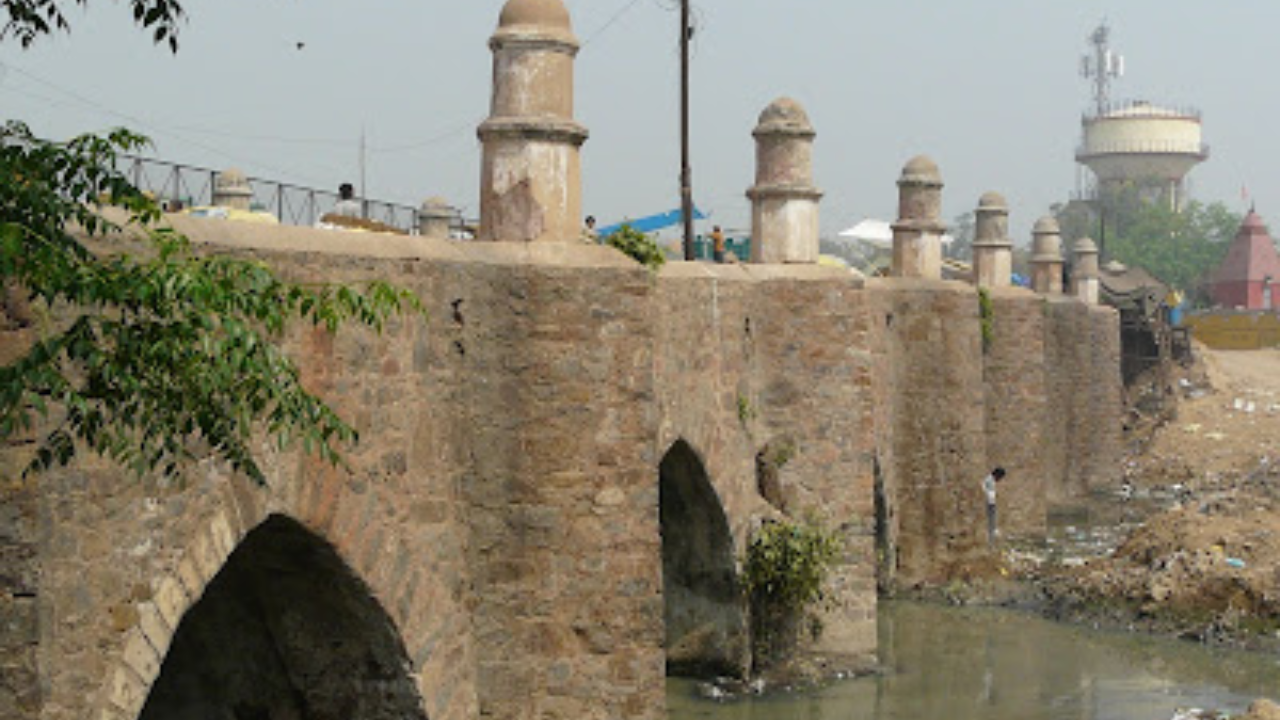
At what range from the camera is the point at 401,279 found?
30.1ft

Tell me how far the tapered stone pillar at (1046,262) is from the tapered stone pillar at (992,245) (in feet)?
17.1

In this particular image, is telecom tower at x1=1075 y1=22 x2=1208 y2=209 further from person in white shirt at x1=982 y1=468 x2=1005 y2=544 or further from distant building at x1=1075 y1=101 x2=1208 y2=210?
person in white shirt at x1=982 y1=468 x2=1005 y2=544

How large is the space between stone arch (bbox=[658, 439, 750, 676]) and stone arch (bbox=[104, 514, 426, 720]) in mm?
5230

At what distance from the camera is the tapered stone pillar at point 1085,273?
36312 millimetres

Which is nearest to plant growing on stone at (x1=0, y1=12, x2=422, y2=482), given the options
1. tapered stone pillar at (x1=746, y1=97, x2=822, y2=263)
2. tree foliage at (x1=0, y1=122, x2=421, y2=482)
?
tree foliage at (x1=0, y1=122, x2=421, y2=482)

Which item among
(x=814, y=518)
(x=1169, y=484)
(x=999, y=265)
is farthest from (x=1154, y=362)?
(x=814, y=518)

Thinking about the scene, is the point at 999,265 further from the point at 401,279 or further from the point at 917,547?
the point at 401,279

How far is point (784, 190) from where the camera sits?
53.4 ft

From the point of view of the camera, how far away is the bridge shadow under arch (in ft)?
30.1

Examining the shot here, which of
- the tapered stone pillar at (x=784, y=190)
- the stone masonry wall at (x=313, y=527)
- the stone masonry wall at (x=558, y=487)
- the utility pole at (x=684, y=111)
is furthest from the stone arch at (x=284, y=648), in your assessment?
the utility pole at (x=684, y=111)

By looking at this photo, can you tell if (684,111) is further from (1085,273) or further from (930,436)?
(1085,273)

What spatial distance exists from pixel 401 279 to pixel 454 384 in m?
0.90

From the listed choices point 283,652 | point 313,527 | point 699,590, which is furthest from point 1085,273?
point 313,527

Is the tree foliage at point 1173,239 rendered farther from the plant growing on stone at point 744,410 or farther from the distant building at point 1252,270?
the plant growing on stone at point 744,410
